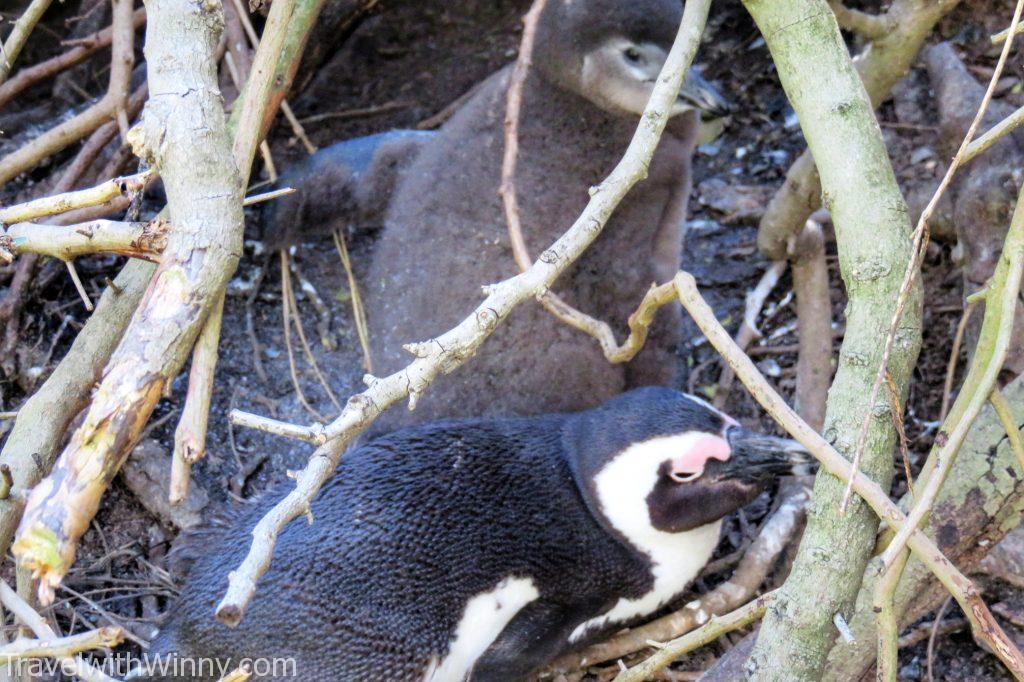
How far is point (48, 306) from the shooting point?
3059mm

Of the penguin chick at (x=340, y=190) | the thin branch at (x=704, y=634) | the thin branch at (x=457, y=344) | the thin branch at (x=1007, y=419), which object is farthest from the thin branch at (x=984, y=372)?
the penguin chick at (x=340, y=190)

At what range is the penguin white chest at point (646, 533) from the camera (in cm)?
246

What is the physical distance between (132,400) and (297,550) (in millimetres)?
553

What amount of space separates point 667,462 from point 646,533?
190 millimetres

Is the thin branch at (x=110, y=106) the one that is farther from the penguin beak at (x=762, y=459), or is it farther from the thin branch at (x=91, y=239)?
the penguin beak at (x=762, y=459)

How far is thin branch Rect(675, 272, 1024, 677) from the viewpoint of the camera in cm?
153

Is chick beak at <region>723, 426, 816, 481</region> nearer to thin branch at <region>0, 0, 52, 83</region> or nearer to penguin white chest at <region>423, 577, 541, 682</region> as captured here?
penguin white chest at <region>423, 577, 541, 682</region>

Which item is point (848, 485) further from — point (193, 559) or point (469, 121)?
point (469, 121)

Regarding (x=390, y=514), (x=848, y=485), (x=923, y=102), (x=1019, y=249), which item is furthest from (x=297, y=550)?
(x=923, y=102)

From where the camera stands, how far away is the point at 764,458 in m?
2.44

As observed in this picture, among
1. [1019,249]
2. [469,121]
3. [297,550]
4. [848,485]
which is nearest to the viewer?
[848,485]

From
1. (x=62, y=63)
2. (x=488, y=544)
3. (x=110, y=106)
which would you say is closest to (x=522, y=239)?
(x=488, y=544)

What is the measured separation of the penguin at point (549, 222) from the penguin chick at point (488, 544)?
0.72 ft

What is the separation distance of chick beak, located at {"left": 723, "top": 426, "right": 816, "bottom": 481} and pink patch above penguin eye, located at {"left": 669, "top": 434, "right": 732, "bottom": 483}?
0.08 ft
